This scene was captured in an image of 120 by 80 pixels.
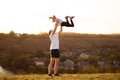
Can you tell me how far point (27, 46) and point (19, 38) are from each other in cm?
245

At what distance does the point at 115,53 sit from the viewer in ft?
190

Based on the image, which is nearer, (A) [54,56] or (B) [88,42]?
(A) [54,56]

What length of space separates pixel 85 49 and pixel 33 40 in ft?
32.4

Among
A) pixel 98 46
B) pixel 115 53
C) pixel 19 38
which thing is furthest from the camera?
pixel 98 46

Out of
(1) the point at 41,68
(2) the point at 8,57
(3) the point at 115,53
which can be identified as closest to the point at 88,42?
(3) the point at 115,53

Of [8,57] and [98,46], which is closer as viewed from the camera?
[8,57]

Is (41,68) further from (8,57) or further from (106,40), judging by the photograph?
(106,40)
